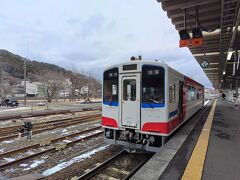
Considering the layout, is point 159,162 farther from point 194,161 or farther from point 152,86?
point 152,86

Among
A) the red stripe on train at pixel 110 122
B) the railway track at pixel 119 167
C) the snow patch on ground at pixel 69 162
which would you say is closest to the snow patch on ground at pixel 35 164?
the snow patch on ground at pixel 69 162

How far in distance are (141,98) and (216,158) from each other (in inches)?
102

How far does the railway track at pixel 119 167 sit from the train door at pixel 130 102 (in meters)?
1.11

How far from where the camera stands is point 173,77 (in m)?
7.57

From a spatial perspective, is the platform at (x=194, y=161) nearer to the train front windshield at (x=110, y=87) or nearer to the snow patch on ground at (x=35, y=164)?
the train front windshield at (x=110, y=87)

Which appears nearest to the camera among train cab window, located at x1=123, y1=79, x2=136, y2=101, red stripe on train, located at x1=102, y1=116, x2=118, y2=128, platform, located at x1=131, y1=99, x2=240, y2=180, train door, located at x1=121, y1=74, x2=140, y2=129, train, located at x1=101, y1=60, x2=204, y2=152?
platform, located at x1=131, y1=99, x2=240, y2=180

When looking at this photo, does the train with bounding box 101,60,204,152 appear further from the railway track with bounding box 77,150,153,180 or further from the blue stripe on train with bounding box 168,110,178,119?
the railway track with bounding box 77,150,153,180

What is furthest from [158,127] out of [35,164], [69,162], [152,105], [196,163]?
[35,164]

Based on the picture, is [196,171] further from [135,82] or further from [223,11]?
[223,11]

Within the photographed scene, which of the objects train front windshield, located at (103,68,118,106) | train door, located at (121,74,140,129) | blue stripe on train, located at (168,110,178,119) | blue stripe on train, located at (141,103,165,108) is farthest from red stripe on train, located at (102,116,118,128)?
blue stripe on train, located at (168,110,178,119)

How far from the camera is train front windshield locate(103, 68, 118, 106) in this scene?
300 inches

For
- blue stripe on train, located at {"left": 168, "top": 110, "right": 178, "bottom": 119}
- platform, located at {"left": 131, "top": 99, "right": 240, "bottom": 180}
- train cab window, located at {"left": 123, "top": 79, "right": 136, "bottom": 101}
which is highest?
train cab window, located at {"left": 123, "top": 79, "right": 136, "bottom": 101}

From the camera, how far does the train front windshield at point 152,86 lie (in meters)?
6.90

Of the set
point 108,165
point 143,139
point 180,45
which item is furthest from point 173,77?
point 180,45
